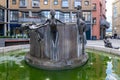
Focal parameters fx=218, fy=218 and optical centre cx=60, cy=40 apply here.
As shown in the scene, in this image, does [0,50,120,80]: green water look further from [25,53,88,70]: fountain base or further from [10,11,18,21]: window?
[10,11,18,21]: window

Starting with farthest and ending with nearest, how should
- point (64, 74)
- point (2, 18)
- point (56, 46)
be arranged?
1. point (2, 18)
2. point (56, 46)
3. point (64, 74)

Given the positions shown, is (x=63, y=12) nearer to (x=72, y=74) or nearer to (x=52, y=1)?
(x=52, y=1)

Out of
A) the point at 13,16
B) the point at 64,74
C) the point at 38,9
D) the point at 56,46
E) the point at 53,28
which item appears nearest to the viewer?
Answer: the point at 64,74

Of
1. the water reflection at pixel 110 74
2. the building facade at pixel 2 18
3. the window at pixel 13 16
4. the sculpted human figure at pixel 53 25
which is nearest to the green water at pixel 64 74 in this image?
the water reflection at pixel 110 74

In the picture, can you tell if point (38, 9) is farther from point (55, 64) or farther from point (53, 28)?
point (55, 64)

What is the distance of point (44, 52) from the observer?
8109mm

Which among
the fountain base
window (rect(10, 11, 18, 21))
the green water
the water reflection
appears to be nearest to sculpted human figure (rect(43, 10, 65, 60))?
the fountain base

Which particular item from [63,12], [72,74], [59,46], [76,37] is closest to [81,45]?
[76,37]

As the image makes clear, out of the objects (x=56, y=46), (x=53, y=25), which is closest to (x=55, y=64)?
(x=56, y=46)

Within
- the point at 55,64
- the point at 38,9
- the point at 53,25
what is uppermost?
the point at 38,9

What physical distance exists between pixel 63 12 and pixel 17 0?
9.95 m

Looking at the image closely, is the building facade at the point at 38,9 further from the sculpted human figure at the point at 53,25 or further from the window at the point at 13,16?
the sculpted human figure at the point at 53,25

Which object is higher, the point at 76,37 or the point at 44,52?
the point at 76,37

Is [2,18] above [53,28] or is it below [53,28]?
above
